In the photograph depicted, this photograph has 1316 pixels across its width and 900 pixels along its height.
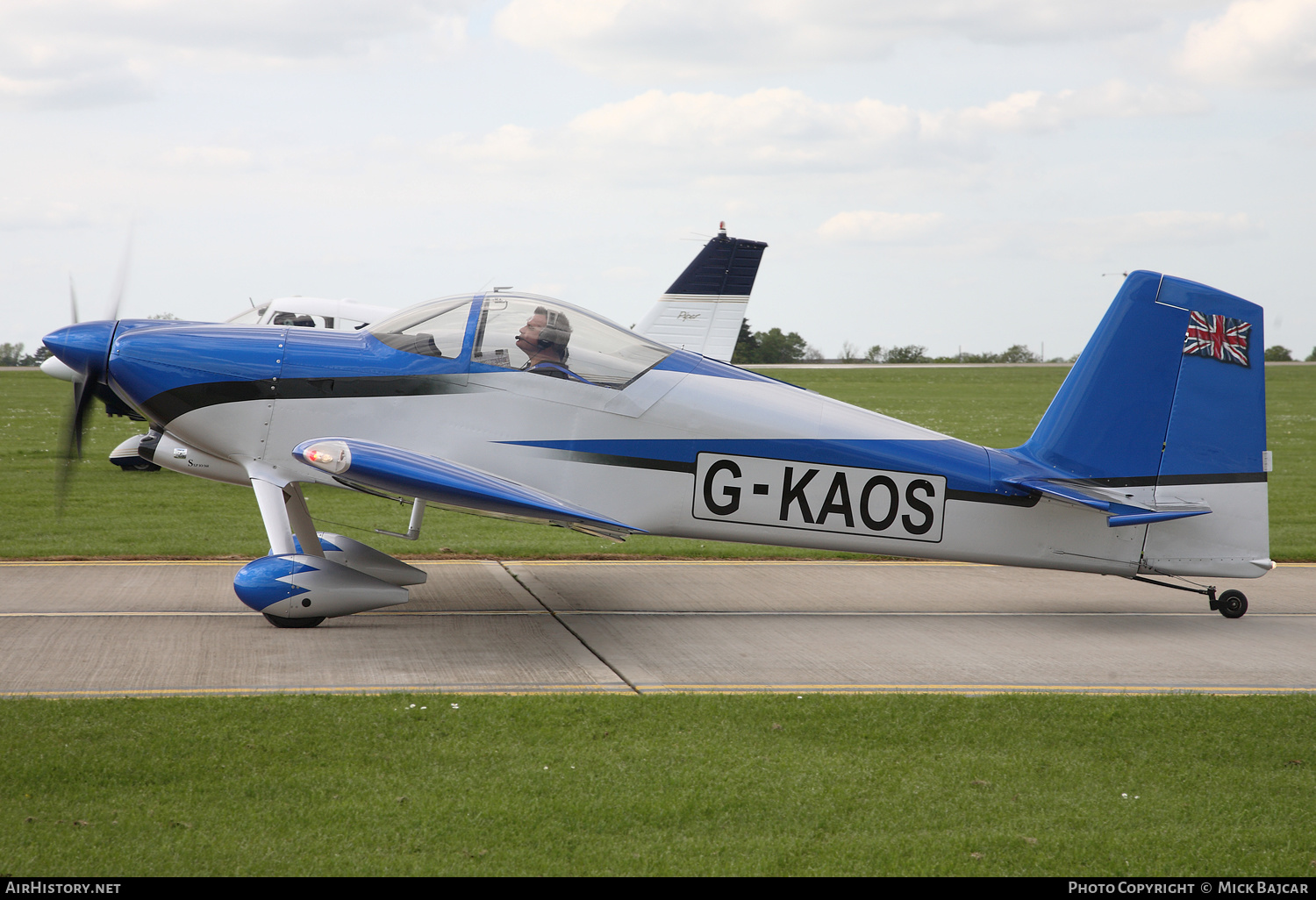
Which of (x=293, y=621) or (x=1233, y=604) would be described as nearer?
(x=293, y=621)

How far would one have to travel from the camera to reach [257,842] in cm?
430

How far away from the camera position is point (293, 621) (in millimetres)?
8070

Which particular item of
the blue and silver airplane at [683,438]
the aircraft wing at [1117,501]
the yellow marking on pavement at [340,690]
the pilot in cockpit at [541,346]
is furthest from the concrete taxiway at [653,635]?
the pilot in cockpit at [541,346]

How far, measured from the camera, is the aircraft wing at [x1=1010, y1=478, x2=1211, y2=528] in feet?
28.4

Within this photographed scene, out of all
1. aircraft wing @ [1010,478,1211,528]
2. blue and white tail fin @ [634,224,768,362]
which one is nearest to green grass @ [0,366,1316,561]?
aircraft wing @ [1010,478,1211,528]

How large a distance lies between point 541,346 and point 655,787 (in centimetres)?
422

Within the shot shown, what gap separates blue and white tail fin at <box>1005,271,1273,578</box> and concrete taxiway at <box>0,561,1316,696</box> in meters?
0.78

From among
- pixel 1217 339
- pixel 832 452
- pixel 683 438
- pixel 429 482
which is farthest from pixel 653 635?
pixel 1217 339

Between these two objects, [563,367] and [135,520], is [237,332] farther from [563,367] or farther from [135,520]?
[135,520]

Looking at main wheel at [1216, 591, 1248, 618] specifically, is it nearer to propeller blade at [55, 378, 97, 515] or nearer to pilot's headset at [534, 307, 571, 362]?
pilot's headset at [534, 307, 571, 362]

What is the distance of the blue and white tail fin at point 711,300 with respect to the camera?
1953 centimetres

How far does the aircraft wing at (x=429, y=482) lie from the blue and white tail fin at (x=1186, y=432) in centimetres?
416

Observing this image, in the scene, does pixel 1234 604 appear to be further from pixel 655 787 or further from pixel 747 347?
pixel 747 347

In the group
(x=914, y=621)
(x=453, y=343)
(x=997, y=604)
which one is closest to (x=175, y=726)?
(x=453, y=343)
